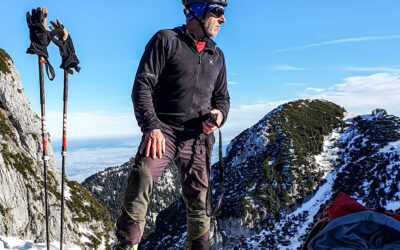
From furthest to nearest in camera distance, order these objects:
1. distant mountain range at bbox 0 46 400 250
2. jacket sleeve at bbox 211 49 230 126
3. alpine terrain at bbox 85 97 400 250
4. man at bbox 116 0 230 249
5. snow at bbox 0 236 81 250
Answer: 1. alpine terrain at bbox 85 97 400 250
2. distant mountain range at bbox 0 46 400 250
3. snow at bbox 0 236 81 250
4. jacket sleeve at bbox 211 49 230 126
5. man at bbox 116 0 230 249

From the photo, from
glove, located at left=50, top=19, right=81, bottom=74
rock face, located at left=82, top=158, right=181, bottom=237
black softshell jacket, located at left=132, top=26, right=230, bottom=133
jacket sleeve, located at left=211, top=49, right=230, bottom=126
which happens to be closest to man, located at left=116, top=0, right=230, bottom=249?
black softshell jacket, located at left=132, top=26, right=230, bottom=133

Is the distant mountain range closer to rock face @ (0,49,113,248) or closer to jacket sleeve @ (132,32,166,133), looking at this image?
rock face @ (0,49,113,248)

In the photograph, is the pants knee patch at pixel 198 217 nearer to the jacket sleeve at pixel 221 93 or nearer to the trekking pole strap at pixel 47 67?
the jacket sleeve at pixel 221 93

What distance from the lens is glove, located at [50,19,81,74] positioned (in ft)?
19.6

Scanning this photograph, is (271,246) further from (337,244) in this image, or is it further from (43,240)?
(337,244)

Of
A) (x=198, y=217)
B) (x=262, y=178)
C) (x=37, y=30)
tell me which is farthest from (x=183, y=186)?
(x=262, y=178)

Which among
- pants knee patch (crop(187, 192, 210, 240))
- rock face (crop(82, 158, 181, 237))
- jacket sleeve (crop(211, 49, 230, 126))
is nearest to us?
pants knee patch (crop(187, 192, 210, 240))

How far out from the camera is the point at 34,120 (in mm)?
40938

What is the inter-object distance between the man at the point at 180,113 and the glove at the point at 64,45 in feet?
9.94

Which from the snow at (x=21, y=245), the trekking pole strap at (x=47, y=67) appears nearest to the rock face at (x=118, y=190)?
the snow at (x=21, y=245)

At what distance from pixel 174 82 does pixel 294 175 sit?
309ft

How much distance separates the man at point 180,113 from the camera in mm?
3637

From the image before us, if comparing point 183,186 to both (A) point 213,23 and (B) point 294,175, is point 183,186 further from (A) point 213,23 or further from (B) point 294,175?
(B) point 294,175

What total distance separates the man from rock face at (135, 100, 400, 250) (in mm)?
72743
